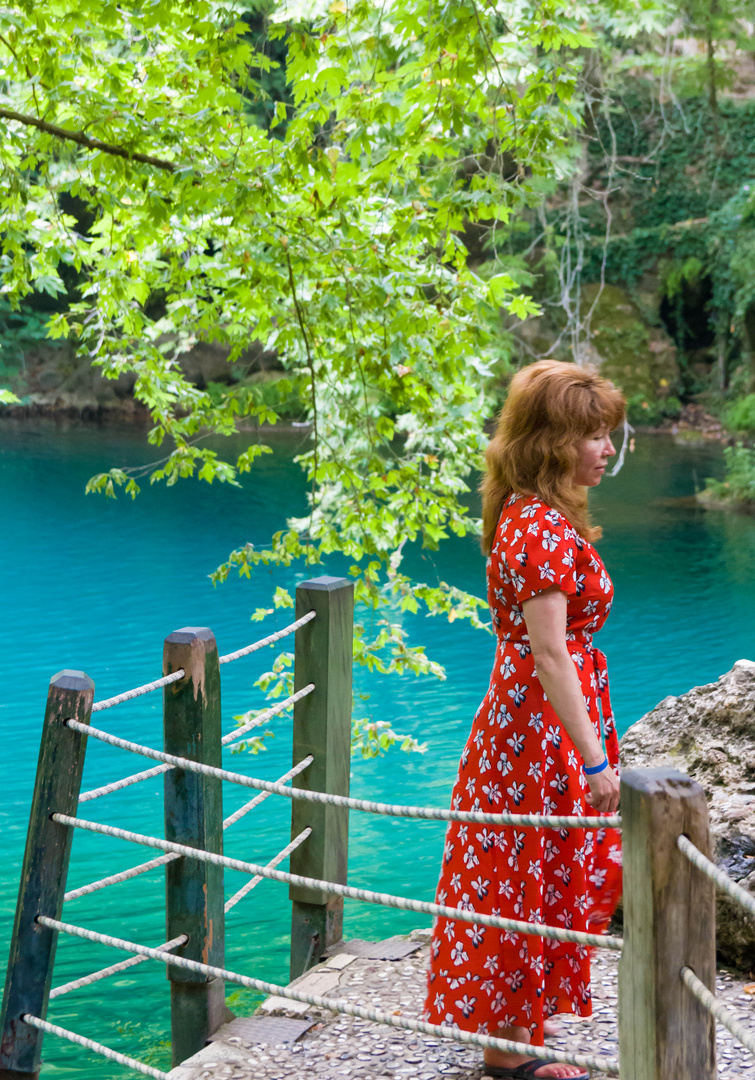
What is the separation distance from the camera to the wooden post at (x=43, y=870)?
9.09 feet

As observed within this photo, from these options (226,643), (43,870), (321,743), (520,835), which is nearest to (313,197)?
(321,743)

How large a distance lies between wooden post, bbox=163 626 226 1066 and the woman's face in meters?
1.05

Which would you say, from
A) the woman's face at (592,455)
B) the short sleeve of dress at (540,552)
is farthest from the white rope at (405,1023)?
the woman's face at (592,455)

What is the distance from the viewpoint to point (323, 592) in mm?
3352

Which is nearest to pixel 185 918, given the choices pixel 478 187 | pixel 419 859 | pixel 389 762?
pixel 478 187

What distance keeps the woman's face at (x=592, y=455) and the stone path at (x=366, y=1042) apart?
139 centimetres

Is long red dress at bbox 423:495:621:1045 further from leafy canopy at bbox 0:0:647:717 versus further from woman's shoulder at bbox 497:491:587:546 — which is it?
leafy canopy at bbox 0:0:647:717

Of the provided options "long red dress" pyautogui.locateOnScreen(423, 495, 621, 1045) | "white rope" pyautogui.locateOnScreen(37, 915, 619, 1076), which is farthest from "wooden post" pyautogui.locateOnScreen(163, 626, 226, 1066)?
"long red dress" pyautogui.locateOnScreen(423, 495, 621, 1045)

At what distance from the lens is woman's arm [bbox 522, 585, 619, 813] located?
230 cm

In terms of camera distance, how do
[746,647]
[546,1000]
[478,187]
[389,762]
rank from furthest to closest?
[746,647] < [389,762] < [478,187] < [546,1000]

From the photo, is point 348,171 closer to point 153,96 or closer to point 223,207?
point 223,207

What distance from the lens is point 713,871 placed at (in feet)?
5.07

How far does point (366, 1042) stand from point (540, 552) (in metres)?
1.42

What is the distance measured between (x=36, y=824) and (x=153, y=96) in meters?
→ 3.35
